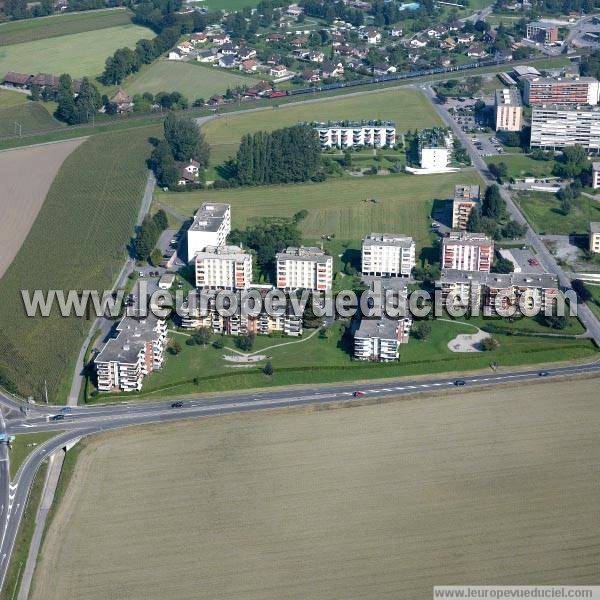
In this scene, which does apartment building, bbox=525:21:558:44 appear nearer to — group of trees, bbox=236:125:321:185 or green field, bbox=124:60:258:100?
green field, bbox=124:60:258:100

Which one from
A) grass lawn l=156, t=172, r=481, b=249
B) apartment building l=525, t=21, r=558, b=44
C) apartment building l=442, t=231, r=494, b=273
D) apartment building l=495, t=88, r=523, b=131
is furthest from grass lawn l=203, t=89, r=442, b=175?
apartment building l=442, t=231, r=494, b=273

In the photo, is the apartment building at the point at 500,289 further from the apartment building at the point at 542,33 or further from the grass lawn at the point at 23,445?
the apartment building at the point at 542,33

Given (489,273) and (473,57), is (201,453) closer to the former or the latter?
(489,273)

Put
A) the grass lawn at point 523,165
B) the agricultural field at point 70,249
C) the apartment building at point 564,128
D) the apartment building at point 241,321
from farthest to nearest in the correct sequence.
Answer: the apartment building at point 564,128 < the grass lawn at point 523,165 < the apartment building at point 241,321 < the agricultural field at point 70,249

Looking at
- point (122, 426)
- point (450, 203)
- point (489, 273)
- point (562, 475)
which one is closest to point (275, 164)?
point (450, 203)

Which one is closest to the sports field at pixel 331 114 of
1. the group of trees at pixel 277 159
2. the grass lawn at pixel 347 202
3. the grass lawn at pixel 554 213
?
the group of trees at pixel 277 159

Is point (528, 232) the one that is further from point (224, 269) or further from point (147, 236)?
point (147, 236)
